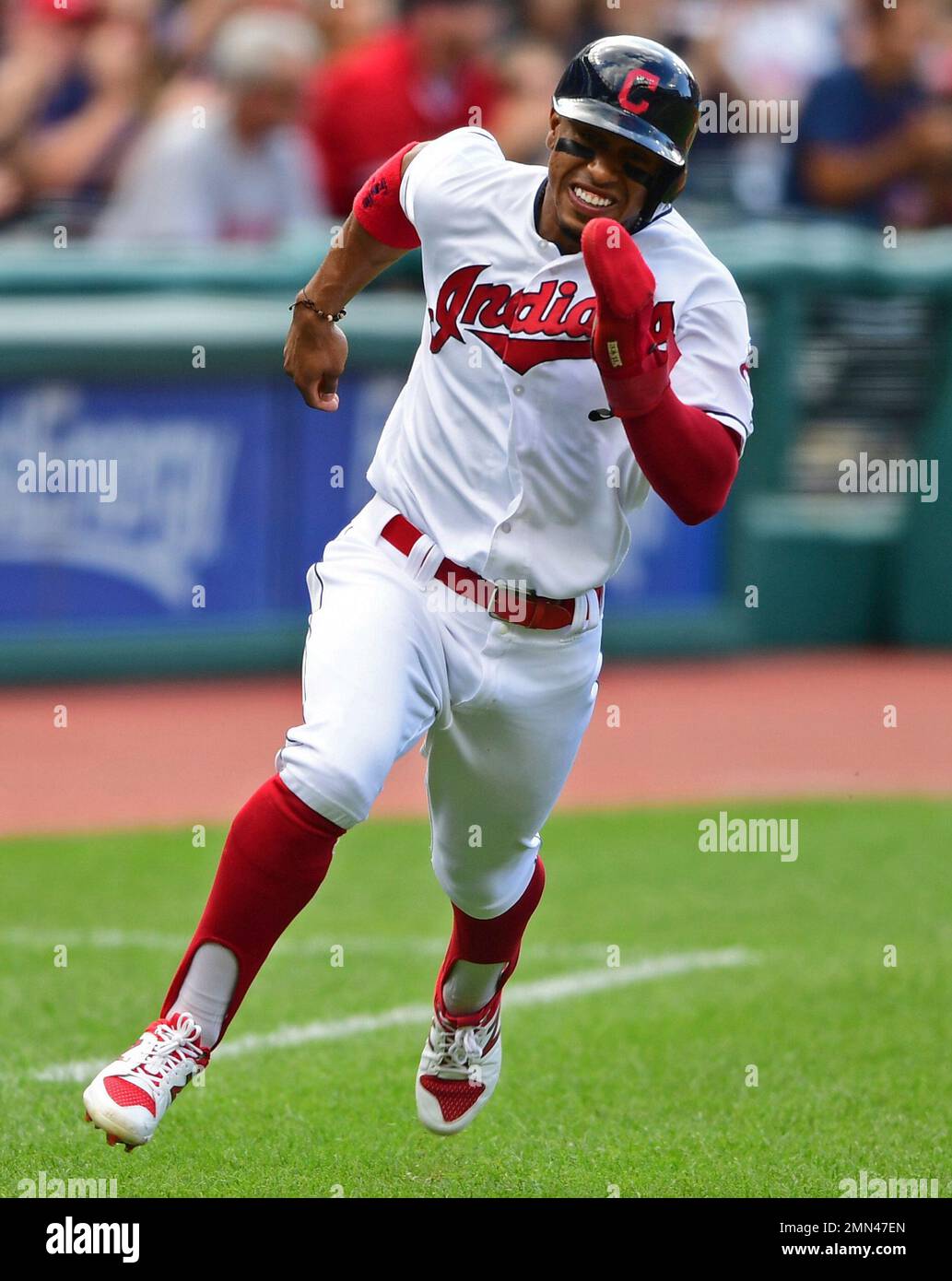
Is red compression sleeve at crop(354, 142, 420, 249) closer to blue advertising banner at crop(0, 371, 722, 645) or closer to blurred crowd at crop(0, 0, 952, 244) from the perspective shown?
blue advertising banner at crop(0, 371, 722, 645)

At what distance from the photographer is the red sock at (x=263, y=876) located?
12.5 ft

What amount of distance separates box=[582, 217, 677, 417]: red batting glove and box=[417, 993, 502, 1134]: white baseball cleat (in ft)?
5.54

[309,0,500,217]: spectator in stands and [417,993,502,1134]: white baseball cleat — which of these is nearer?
[417,993,502,1134]: white baseball cleat

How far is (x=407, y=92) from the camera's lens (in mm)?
10602

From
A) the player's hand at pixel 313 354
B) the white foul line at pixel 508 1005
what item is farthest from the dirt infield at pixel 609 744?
the player's hand at pixel 313 354

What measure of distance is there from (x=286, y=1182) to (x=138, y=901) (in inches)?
115

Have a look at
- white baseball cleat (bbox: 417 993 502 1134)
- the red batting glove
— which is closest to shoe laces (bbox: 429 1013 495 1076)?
white baseball cleat (bbox: 417 993 502 1134)

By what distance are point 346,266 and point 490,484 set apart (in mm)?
648

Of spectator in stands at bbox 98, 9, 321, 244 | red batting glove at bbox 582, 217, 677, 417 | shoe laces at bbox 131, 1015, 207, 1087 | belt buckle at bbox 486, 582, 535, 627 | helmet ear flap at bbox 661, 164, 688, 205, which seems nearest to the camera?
red batting glove at bbox 582, 217, 677, 417

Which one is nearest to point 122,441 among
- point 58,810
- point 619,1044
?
point 58,810

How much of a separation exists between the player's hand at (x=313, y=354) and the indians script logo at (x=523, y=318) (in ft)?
1.21

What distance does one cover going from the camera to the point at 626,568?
35.8 feet

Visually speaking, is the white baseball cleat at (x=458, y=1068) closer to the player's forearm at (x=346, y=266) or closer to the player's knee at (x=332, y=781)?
the player's knee at (x=332, y=781)

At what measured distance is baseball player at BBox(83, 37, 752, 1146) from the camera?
3.77 metres
